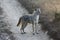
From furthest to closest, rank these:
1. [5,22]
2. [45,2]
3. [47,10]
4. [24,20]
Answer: [45,2]
[47,10]
[5,22]
[24,20]

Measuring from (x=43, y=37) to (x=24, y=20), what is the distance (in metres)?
1.44

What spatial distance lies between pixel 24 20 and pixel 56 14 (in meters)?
3.53

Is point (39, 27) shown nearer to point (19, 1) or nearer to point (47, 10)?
point (47, 10)

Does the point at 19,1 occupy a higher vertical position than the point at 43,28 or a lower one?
higher

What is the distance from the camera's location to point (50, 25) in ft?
42.6

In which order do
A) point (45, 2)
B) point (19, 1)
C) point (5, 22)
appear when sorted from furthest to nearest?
point (19, 1), point (45, 2), point (5, 22)

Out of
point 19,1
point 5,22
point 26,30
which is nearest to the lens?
point 26,30

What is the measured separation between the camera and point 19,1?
760 inches

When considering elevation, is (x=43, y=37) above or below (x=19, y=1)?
below

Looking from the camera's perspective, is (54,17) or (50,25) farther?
(54,17)

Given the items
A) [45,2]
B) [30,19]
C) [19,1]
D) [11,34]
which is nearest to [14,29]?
[11,34]

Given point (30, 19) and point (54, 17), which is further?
point (54, 17)

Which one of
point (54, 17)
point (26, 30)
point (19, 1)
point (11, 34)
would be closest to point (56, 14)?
point (54, 17)

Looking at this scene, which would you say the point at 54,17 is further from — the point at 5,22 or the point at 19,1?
the point at 19,1
